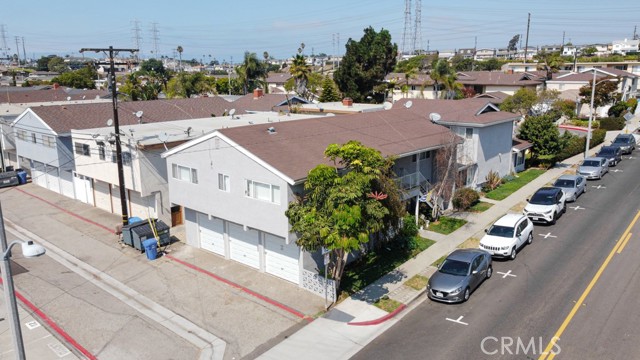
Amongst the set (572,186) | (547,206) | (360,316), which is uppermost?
(572,186)

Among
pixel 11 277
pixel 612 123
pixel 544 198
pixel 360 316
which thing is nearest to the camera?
pixel 11 277

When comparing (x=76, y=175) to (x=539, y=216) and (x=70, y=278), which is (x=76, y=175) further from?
(x=539, y=216)

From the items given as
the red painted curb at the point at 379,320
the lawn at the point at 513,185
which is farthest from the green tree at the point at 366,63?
the red painted curb at the point at 379,320

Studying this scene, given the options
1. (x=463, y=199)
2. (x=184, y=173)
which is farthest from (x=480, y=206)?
(x=184, y=173)

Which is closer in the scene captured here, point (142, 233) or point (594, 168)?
point (142, 233)

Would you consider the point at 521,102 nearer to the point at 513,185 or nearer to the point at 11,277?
the point at 513,185

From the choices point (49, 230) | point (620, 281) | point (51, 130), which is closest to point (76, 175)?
point (51, 130)
